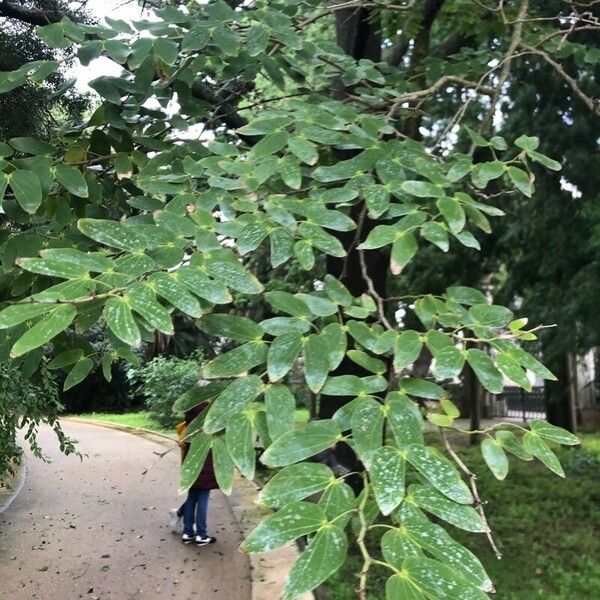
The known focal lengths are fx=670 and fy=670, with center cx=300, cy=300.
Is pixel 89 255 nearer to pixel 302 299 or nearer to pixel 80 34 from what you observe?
pixel 302 299

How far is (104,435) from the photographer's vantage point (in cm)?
1463

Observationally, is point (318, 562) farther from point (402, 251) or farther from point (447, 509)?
point (402, 251)

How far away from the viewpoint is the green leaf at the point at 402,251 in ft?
5.47

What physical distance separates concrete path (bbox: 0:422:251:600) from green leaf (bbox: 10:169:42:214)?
414 centimetres

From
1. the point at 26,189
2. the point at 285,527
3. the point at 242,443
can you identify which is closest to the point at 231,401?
the point at 242,443

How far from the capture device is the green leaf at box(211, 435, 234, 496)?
1.30 metres

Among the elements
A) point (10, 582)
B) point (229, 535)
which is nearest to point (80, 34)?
point (10, 582)

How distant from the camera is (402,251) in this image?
1.68 m

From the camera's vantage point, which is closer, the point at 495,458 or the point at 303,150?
the point at 495,458

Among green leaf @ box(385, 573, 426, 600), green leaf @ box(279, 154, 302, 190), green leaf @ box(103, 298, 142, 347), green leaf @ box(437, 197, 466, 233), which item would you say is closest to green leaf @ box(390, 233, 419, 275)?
green leaf @ box(437, 197, 466, 233)

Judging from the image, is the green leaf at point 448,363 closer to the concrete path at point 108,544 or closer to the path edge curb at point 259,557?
the path edge curb at point 259,557

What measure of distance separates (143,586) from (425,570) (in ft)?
16.4

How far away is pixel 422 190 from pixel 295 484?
3.15 ft

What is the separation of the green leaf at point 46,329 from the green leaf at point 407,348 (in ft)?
2.21
